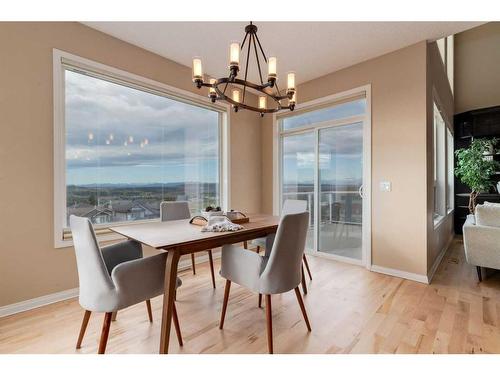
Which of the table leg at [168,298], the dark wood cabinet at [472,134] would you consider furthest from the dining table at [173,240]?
the dark wood cabinet at [472,134]

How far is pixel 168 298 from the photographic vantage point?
1487mm

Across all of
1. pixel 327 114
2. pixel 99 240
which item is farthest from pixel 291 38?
pixel 99 240

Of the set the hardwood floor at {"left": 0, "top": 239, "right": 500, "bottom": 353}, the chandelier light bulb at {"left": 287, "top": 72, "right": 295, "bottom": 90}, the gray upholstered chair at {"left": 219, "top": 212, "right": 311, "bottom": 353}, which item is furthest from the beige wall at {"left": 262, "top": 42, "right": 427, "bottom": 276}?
the gray upholstered chair at {"left": 219, "top": 212, "right": 311, "bottom": 353}

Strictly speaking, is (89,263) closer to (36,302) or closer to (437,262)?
(36,302)

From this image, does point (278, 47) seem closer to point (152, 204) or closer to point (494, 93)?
point (152, 204)

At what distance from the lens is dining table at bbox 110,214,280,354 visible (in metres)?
1.48

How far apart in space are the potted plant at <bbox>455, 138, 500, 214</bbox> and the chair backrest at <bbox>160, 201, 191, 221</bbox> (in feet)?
16.3

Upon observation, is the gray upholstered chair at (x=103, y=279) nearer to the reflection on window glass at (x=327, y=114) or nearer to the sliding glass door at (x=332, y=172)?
the sliding glass door at (x=332, y=172)

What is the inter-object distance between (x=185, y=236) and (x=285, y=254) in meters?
0.68

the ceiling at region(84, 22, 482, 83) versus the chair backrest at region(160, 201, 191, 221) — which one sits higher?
the ceiling at region(84, 22, 482, 83)

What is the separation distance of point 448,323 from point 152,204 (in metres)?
3.10

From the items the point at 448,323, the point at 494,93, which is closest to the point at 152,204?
the point at 448,323

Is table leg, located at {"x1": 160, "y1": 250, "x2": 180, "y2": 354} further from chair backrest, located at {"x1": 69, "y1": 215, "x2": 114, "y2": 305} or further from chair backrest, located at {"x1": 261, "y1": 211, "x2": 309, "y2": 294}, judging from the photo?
chair backrest, located at {"x1": 261, "y1": 211, "x2": 309, "y2": 294}

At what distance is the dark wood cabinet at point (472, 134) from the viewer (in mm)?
4736
